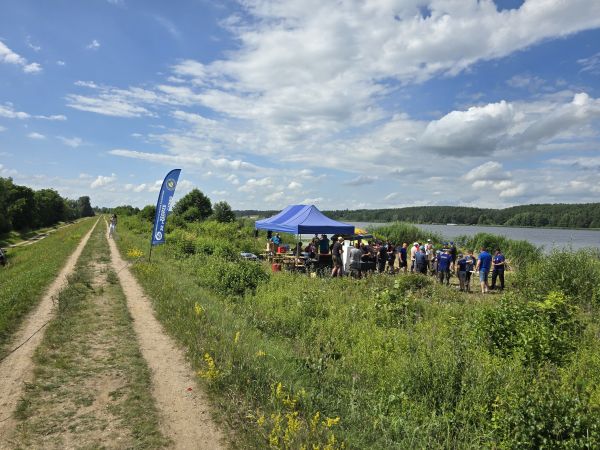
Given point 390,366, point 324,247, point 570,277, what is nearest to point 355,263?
point 324,247

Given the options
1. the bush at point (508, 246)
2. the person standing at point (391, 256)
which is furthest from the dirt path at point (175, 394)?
the bush at point (508, 246)

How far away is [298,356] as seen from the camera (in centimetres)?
646

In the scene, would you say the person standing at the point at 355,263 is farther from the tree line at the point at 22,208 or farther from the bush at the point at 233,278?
the tree line at the point at 22,208

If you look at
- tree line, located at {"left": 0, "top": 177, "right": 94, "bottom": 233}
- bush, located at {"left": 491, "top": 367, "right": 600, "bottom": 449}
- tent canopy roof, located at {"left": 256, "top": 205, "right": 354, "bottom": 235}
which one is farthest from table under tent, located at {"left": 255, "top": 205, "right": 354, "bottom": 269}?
tree line, located at {"left": 0, "top": 177, "right": 94, "bottom": 233}

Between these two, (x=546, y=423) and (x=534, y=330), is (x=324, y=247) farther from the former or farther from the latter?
(x=546, y=423)

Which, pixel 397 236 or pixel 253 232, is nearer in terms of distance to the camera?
pixel 397 236

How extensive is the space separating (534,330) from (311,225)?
10399 mm

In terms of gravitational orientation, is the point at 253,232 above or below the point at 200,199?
below

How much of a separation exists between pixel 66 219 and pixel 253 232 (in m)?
84.0

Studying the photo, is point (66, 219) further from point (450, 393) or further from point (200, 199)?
point (450, 393)

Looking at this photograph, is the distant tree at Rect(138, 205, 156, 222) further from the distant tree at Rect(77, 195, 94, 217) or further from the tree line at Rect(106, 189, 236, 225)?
the distant tree at Rect(77, 195, 94, 217)

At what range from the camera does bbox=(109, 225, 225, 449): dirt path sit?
4086 mm

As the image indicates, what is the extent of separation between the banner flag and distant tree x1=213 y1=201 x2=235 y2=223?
3736cm

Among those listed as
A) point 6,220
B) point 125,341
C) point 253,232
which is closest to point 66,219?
point 6,220
